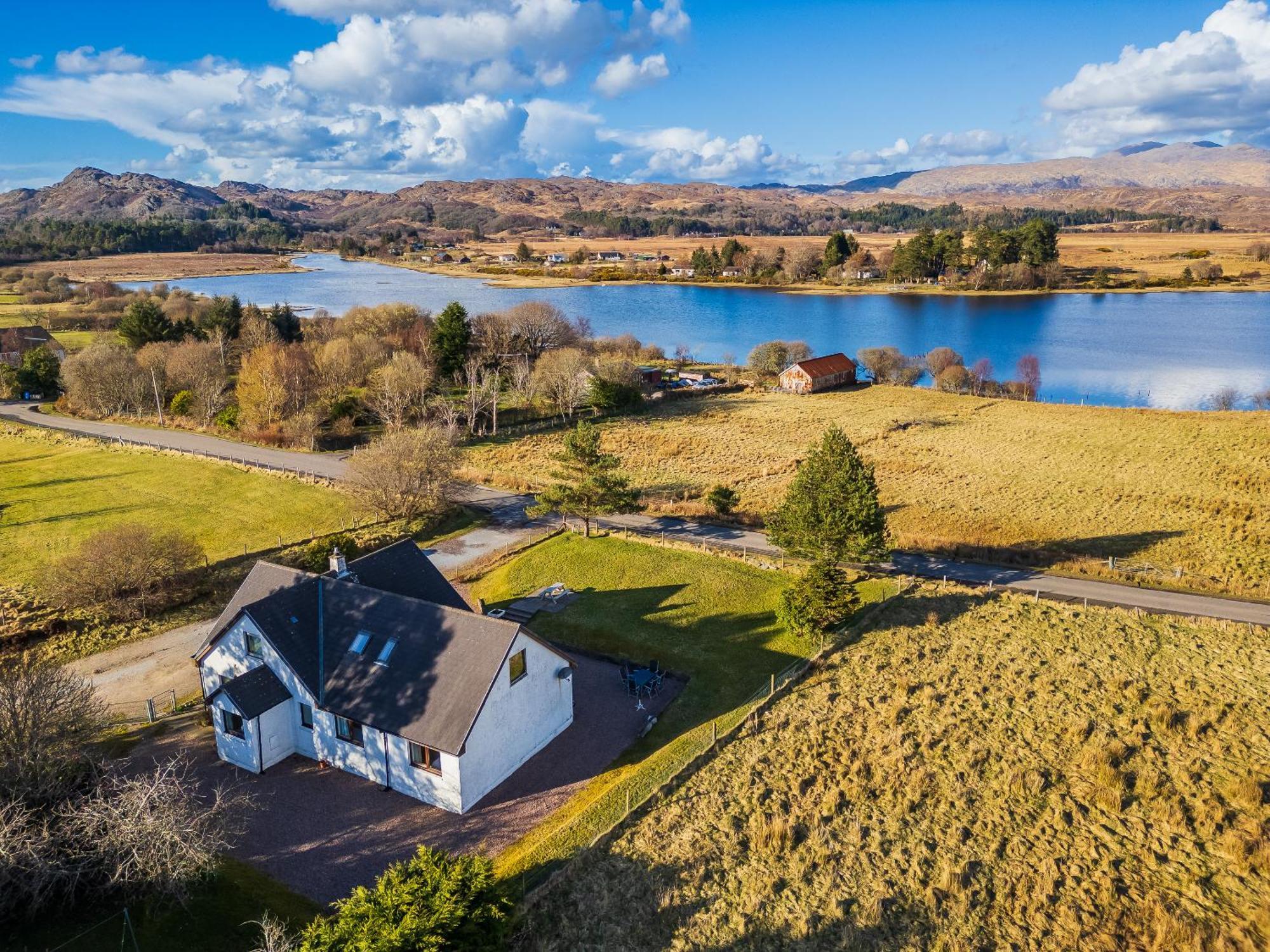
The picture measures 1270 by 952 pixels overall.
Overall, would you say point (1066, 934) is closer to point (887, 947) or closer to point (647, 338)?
point (887, 947)

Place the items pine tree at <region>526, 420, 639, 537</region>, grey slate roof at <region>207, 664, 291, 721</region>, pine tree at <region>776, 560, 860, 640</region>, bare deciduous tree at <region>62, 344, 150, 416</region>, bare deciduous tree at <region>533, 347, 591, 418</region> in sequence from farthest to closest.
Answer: bare deciduous tree at <region>533, 347, 591, 418</region> < bare deciduous tree at <region>62, 344, 150, 416</region> < pine tree at <region>526, 420, 639, 537</region> < pine tree at <region>776, 560, 860, 640</region> < grey slate roof at <region>207, 664, 291, 721</region>

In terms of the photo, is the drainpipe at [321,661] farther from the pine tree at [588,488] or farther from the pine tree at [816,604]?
the pine tree at [588,488]

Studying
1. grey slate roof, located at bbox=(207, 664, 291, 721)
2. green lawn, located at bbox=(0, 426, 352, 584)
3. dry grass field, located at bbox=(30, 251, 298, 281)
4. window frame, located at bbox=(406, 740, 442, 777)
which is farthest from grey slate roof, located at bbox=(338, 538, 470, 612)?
dry grass field, located at bbox=(30, 251, 298, 281)

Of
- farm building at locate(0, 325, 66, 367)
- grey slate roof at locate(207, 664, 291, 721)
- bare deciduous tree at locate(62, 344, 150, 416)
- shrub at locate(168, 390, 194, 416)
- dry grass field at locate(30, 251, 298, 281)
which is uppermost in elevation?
dry grass field at locate(30, 251, 298, 281)

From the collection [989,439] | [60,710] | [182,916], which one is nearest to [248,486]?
[60,710]

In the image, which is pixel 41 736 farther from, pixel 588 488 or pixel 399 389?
pixel 399 389

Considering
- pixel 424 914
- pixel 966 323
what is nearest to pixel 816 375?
pixel 966 323

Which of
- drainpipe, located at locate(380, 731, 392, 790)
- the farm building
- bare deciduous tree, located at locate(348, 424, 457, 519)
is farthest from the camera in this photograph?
the farm building

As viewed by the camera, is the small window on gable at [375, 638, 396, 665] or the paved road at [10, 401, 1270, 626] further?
the paved road at [10, 401, 1270, 626]

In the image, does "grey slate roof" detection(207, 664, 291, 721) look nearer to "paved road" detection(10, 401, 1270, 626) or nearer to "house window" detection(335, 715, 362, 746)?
"house window" detection(335, 715, 362, 746)
